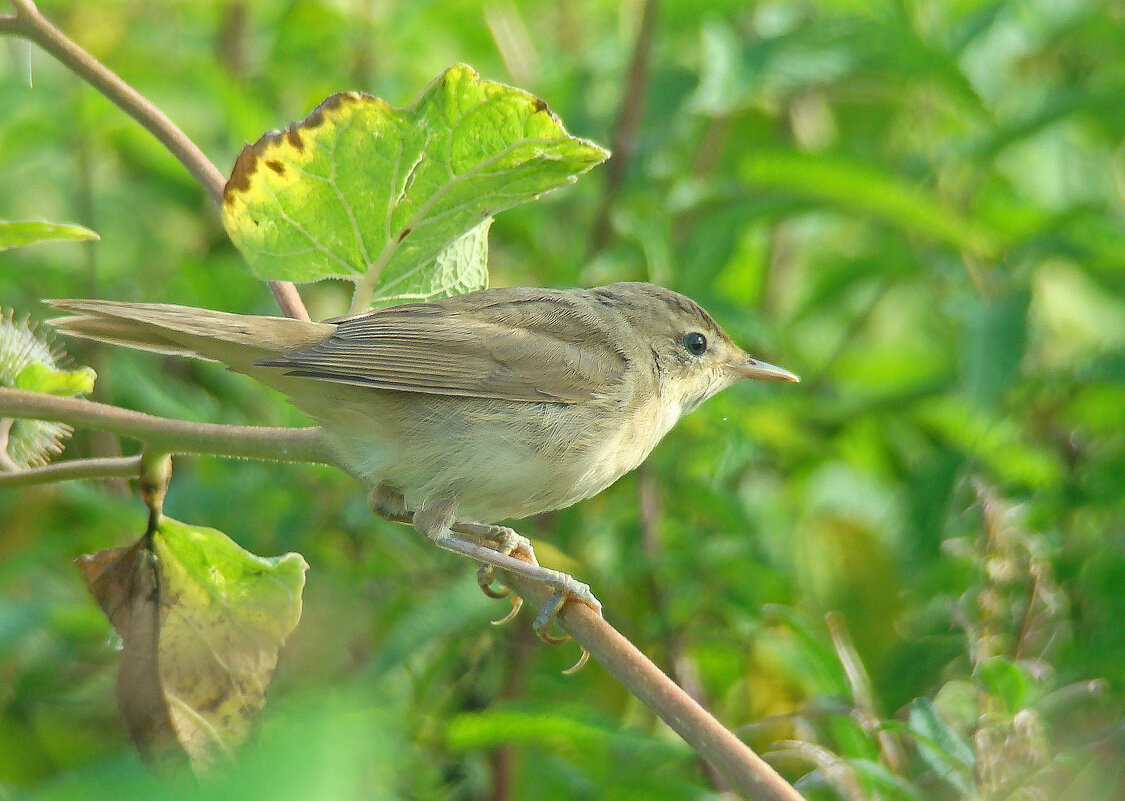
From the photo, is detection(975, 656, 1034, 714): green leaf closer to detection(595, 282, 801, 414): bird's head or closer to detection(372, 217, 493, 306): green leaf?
detection(372, 217, 493, 306): green leaf

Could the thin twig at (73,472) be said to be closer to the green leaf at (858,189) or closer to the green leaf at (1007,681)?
the green leaf at (1007,681)

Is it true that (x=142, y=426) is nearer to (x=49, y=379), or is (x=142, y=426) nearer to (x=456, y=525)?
(x=49, y=379)

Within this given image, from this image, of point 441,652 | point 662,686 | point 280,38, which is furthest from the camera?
point 280,38

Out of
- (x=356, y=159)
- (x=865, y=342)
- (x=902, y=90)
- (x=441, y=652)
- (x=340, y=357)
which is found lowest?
(x=441, y=652)

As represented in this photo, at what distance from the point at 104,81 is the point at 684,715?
1.39 metres

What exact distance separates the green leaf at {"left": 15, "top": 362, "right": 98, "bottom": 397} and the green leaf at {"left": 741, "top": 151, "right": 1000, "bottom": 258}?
1756mm

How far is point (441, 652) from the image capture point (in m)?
→ 3.20

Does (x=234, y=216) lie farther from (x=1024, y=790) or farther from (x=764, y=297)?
(x=764, y=297)

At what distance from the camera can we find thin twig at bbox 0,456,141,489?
1781 millimetres

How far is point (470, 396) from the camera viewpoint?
2775mm

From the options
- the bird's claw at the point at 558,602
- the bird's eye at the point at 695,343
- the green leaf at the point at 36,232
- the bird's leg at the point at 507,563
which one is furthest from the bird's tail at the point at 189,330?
the bird's eye at the point at 695,343

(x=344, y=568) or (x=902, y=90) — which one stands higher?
(x=902, y=90)

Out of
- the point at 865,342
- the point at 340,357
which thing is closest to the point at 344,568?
the point at 340,357

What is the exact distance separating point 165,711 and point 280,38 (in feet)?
8.50
